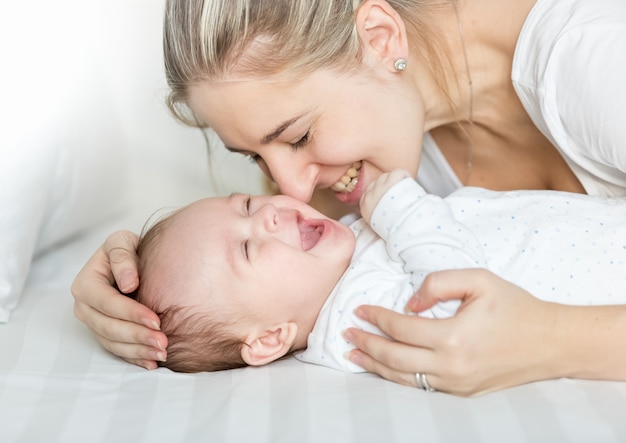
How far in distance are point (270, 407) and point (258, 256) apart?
292mm

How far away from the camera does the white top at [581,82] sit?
1.50 meters

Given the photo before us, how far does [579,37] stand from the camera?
155 centimetres

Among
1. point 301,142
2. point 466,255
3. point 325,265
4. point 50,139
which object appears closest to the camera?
point 466,255

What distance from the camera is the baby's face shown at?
4.75 ft

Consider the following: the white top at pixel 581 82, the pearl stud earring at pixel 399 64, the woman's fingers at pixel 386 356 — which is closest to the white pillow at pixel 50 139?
the woman's fingers at pixel 386 356

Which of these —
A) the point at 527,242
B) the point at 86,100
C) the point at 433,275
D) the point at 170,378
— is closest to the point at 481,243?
the point at 527,242

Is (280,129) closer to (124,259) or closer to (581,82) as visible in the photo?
(124,259)

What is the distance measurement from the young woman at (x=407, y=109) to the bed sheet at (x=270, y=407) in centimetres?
5

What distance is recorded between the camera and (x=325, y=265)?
1525 millimetres

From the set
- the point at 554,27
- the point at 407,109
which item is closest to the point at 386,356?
the point at 407,109

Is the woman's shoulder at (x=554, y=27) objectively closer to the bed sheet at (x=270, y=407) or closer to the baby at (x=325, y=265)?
the baby at (x=325, y=265)

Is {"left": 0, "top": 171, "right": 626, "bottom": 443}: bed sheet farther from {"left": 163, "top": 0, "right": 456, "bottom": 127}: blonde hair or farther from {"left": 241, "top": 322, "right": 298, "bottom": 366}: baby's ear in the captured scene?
{"left": 163, "top": 0, "right": 456, "bottom": 127}: blonde hair

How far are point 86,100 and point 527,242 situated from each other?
4.08ft

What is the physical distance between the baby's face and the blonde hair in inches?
9.6
